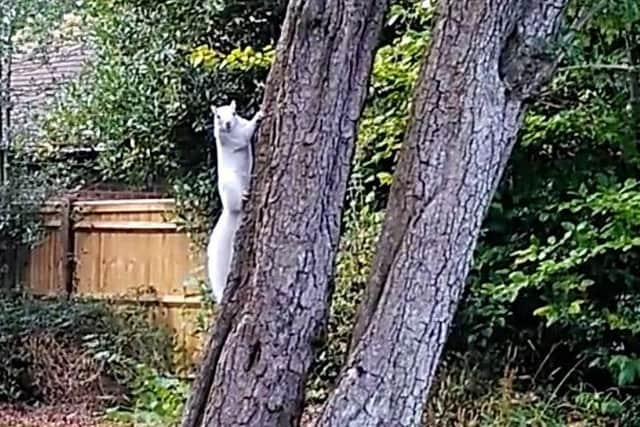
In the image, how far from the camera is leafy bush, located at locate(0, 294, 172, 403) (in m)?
8.12

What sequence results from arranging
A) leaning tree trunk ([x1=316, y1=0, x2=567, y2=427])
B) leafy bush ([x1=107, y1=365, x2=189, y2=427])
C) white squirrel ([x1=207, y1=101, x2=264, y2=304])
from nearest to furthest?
1. leaning tree trunk ([x1=316, y1=0, x2=567, y2=427])
2. white squirrel ([x1=207, y1=101, x2=264, y2=304])
3. leafy bush ([x1=107, y1=365, x2=189, y2=427])

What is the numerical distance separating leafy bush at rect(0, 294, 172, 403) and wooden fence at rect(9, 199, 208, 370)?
20 centimetres

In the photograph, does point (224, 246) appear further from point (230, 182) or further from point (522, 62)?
point (522, 62)

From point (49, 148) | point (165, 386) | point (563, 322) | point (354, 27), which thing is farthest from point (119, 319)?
point (354, 27)

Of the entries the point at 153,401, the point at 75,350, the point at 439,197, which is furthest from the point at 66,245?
the point at 439,197

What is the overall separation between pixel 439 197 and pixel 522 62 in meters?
0.48

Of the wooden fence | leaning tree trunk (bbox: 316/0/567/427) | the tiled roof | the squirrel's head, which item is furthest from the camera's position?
the tiled roof

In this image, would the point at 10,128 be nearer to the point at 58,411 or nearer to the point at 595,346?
the point at 58,411

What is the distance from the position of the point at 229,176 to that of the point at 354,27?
73 cm

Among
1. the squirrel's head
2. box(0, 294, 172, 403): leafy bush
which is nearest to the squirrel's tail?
the squirrel's head

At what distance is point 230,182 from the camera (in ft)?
12.2

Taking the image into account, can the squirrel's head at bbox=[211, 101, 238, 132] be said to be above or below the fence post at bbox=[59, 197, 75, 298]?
above

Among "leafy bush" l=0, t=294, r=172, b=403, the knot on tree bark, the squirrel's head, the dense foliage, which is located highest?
the knot on tree bark

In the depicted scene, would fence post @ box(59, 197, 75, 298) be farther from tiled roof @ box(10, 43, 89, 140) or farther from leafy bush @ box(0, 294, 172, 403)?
tiled roof @ box(10, 43, 89, 140)
